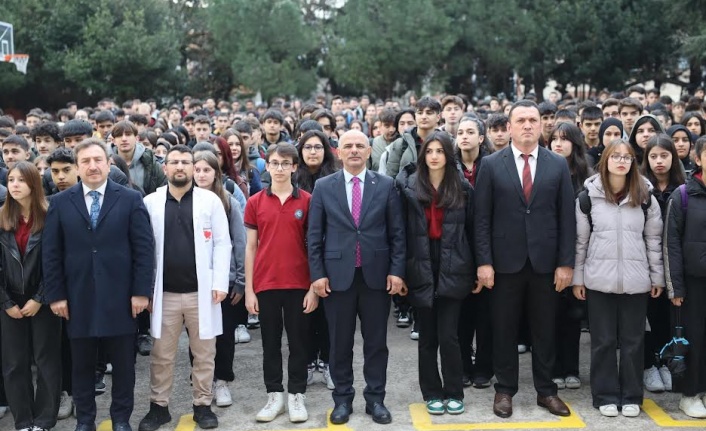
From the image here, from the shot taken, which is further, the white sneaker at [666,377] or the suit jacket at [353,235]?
the white sneaker at [666,377]

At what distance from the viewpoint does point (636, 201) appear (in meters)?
5.66

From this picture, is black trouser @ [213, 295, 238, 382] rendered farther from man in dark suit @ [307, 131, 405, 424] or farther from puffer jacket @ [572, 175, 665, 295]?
puffer jacket @ [572, 175, 665, 295]

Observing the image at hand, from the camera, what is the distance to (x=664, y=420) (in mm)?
5664

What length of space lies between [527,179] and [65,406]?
3960mm

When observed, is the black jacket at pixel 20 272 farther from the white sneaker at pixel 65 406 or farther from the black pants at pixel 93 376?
the white sneaker at pixel 65 406

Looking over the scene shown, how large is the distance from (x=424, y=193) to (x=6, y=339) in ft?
10.5

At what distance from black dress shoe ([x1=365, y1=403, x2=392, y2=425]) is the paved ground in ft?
0.17

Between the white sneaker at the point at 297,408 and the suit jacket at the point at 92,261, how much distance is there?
1.33 metres

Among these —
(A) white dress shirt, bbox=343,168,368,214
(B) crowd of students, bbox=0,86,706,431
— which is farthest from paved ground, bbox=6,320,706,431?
(A) white dress shirt, bbox=343,168,368,214

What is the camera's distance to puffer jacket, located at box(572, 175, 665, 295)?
222 inches

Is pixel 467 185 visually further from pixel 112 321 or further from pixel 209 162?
pixel 112 321

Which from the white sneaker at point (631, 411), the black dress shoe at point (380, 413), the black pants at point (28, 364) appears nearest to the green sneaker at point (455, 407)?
the black dress shoe at point (380, 413)

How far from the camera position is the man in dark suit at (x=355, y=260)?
220 inches

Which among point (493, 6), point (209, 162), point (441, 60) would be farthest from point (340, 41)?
point (209, 162)
